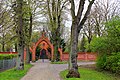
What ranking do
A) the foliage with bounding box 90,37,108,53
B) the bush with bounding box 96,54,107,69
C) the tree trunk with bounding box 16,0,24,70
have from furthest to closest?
the bush with bounding box 96,54,107,69 → the foliage with bounding box 90,37,108,53 → the tree trunk with bounding box 16,0,24,70

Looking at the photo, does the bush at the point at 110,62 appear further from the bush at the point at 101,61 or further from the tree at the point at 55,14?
the tree at the point at 55,14

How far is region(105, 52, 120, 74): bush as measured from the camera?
23147mm

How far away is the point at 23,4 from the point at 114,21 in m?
9.62

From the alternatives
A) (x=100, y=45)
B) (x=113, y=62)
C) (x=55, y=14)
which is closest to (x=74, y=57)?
(x=113, y=62)

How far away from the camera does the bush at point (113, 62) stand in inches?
911

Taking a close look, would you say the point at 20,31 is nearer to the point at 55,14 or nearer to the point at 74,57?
the point at 74,57

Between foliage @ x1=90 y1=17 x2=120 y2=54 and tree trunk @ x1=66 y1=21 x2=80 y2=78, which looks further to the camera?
foliage @ x1=90 y1=17 x2=120 y2=54

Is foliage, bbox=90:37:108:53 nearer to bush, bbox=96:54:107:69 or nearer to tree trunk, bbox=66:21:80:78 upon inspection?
bush, bbox=96:54:107:69

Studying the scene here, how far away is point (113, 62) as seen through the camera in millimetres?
24156

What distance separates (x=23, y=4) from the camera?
1049 inches

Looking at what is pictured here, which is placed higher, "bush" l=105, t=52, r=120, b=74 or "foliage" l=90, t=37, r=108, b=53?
"foliage" l=90, t=37, r=108, b=53

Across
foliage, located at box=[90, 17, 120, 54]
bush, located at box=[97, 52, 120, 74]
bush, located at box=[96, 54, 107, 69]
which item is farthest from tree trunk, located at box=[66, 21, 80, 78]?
bush, located at box=[96, 54, 107, 69]

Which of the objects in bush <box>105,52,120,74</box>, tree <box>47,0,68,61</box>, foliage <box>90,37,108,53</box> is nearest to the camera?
bush <box>105,52,120,74</box>

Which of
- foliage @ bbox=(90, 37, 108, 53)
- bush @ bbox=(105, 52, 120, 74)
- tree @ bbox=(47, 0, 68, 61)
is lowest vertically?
bush @ bbox=(105, 52, 120, 74)
